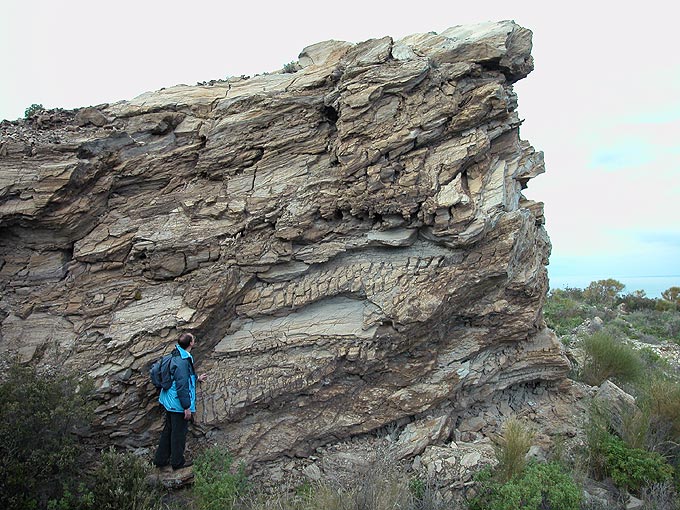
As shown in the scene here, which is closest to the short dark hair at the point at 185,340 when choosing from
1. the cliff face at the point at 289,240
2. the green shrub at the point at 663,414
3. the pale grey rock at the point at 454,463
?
the cliff face at the point at 289,240

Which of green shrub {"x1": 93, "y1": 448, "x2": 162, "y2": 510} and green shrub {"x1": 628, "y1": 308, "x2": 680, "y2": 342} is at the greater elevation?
green shrub {"x1": 628, "y1": 308, "x2": 680, "y2": 342}

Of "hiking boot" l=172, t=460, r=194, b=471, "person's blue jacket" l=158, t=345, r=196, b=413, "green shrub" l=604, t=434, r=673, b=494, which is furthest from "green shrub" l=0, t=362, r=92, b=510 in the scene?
"green shrub" l=604, t=434, r=673, b=494

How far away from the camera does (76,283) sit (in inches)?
285

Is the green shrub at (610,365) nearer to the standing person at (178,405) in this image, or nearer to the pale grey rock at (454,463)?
the pale grey rock at (454,463)

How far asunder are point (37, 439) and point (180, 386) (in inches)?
70.9

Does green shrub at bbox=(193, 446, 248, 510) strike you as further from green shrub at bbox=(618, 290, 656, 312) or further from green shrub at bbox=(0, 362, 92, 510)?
green shrub at bbox=(618, 290, 656, 312)

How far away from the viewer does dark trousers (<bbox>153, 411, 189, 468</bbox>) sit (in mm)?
6508

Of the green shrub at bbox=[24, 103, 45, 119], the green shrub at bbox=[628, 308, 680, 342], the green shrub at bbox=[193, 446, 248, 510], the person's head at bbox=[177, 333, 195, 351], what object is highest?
the green shrub at bbox=[24, 103, 45, 119]

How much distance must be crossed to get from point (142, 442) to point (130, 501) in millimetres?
1266

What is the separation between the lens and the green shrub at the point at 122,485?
18.6 ft

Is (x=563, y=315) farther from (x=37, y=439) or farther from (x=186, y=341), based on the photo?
(x=37, y=439)

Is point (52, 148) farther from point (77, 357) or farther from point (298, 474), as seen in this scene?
point (298, 474)

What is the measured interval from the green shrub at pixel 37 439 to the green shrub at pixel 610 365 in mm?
10863

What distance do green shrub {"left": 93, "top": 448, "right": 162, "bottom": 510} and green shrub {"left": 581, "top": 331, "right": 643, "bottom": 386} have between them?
997 centimetres
